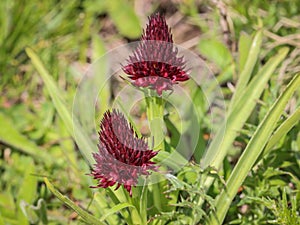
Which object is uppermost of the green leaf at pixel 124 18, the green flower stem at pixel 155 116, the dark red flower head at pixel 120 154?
the green leaf at pixel 124 18

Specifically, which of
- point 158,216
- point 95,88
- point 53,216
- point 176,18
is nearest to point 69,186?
point 53,216

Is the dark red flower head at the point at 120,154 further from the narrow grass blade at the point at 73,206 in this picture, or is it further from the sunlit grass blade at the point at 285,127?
the sunlit grass blade at the point at 285,127

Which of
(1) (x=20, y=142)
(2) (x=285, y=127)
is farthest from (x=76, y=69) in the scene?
(2) (x=285, y=127)

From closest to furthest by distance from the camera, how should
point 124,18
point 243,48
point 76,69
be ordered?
1. point 243,48
2. point 76,69
3. point 124,18

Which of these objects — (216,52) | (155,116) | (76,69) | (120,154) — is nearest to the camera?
(120,154)

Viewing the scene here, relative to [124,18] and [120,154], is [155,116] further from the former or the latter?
[124,18]

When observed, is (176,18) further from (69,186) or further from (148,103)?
(148,103)

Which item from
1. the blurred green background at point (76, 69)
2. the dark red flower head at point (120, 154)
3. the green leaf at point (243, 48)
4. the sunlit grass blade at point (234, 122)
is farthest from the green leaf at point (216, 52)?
the dark red flower head at point (120, 154)
